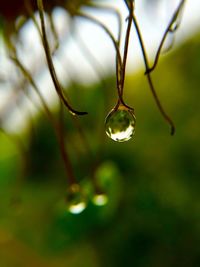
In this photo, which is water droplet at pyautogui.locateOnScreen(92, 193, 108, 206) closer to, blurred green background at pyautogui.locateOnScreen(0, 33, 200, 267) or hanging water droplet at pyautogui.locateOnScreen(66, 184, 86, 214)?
hanging water droplet at pyautogui.locateOnScreen(66, 184, 86, 214)

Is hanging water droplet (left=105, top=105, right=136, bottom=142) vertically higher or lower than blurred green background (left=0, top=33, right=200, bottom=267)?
lower

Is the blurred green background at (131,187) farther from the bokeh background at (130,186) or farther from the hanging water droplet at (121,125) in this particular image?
the hanging water droplet at (121,125)

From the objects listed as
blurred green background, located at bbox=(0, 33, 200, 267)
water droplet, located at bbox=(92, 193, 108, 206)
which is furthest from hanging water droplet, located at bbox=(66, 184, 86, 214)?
blurred green background, located at bbox=(0, 33, 200, 267)

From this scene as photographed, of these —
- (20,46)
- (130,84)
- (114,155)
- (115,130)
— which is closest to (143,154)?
(114,155)

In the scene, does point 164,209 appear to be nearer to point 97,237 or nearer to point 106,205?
point 97,237

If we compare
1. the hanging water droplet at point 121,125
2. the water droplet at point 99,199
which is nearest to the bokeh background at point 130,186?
the water droplet at point 99,199

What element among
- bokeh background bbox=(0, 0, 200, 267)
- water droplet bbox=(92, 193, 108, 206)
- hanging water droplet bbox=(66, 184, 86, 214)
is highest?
bokeh background bbox=(0, 0, 200, 267)

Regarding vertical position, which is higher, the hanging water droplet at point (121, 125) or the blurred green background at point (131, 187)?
the blurred green background at point (131, 187)
